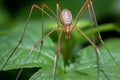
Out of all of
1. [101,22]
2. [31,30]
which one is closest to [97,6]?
[101,22]

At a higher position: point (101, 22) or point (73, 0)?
point (73, 0)

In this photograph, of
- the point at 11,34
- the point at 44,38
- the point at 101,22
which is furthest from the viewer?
the point at 101,22

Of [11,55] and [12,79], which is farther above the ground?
[11,55]

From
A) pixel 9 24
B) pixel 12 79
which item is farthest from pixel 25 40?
pixel 9 24

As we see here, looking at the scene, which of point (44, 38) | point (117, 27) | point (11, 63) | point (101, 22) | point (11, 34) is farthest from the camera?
point (101, 22)

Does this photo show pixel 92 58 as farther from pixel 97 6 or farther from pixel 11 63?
pixel 97 6

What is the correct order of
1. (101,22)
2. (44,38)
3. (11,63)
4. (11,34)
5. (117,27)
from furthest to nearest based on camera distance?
(101,22) → (117,27) → (11,34) → (44,38) → (11,63)

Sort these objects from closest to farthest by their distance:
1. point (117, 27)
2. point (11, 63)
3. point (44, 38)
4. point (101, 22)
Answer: point (11, 63), point (44, 38), point (117, 27), point (101, 22)

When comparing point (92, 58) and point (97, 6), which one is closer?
point (92, 58)

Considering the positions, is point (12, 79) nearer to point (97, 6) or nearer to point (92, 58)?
point (92, 58)
